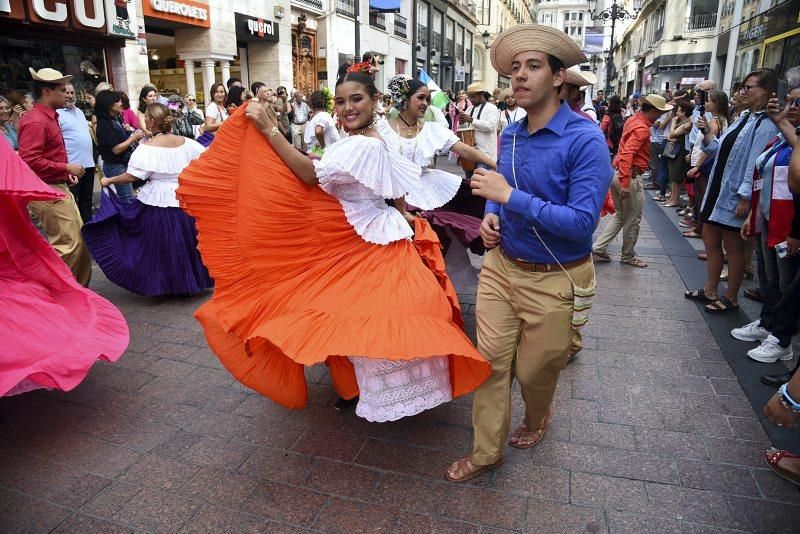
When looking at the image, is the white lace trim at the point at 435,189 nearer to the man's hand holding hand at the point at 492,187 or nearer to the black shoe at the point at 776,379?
the man's hand holding hand at the point at 492,187

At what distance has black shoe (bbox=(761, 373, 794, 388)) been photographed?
143 inches

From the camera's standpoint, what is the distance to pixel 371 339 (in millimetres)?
2510

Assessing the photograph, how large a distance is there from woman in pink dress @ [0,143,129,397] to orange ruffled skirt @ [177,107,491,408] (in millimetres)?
742

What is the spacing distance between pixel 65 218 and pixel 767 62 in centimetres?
1499

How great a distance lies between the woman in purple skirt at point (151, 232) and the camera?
16.8 ft

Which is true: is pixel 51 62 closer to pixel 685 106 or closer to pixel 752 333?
pixel 685 106

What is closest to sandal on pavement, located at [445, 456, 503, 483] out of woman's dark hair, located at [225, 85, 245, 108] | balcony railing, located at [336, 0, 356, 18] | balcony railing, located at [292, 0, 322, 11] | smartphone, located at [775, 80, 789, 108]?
smartphone, located at [775, 80, 789, 108]

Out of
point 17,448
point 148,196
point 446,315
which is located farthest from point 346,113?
point 148,196

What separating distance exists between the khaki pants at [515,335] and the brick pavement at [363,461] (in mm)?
342

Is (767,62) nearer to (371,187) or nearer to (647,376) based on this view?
(647,376)

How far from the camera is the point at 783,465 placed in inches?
107

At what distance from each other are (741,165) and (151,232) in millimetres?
5129

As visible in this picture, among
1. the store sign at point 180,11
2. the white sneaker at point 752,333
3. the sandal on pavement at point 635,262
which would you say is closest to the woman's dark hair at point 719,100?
the sandal on pavement at point 635,262

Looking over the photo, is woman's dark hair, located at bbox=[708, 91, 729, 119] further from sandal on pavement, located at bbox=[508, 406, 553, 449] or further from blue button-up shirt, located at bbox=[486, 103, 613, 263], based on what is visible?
sandal on pavement, located at bbox=[508, 406, 553, 449]
